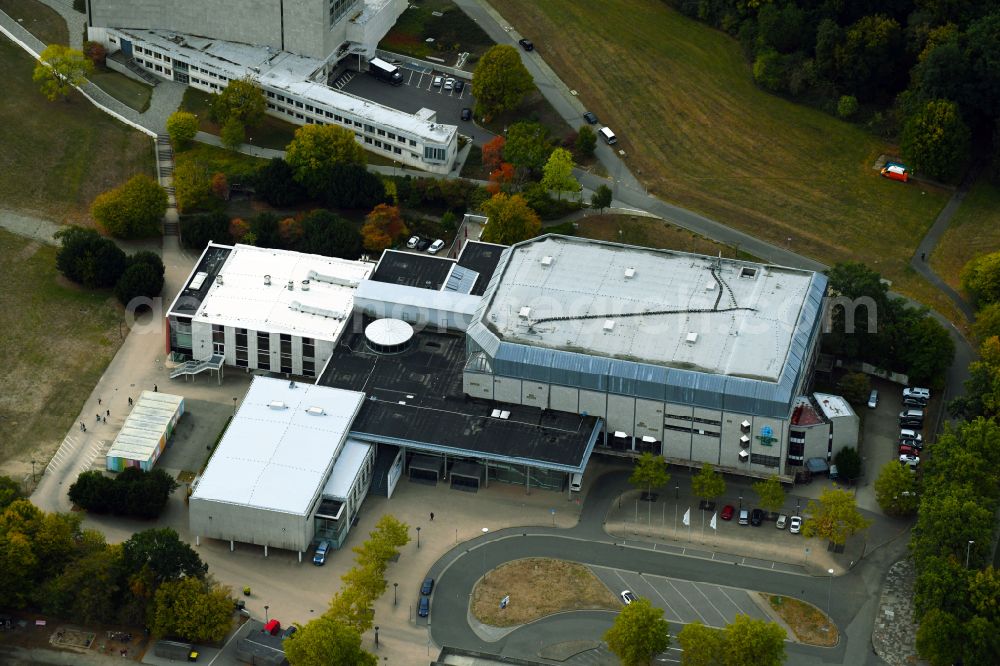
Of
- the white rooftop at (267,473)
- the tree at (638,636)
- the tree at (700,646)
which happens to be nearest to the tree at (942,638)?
the tree at (700,646)

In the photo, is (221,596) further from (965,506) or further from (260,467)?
(965,506)

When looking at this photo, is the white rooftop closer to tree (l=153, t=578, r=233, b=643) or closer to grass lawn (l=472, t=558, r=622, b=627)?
tree (l=153, t=578, r=233, b=643)

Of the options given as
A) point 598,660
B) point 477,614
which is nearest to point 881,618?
point 598,660

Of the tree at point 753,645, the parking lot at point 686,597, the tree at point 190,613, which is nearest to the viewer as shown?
the tree at point 753,645

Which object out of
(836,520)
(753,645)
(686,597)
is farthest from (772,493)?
(753,645)

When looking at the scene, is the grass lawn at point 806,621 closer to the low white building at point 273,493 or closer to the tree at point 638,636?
the tree at point 638,636

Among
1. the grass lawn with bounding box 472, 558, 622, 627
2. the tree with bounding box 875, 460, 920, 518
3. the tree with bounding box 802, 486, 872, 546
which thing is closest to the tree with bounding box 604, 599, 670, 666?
the grass lawn with bounding box 472, 558, 622, 627

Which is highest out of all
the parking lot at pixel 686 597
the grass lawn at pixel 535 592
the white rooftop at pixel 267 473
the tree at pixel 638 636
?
the tree at pixel 638 636
